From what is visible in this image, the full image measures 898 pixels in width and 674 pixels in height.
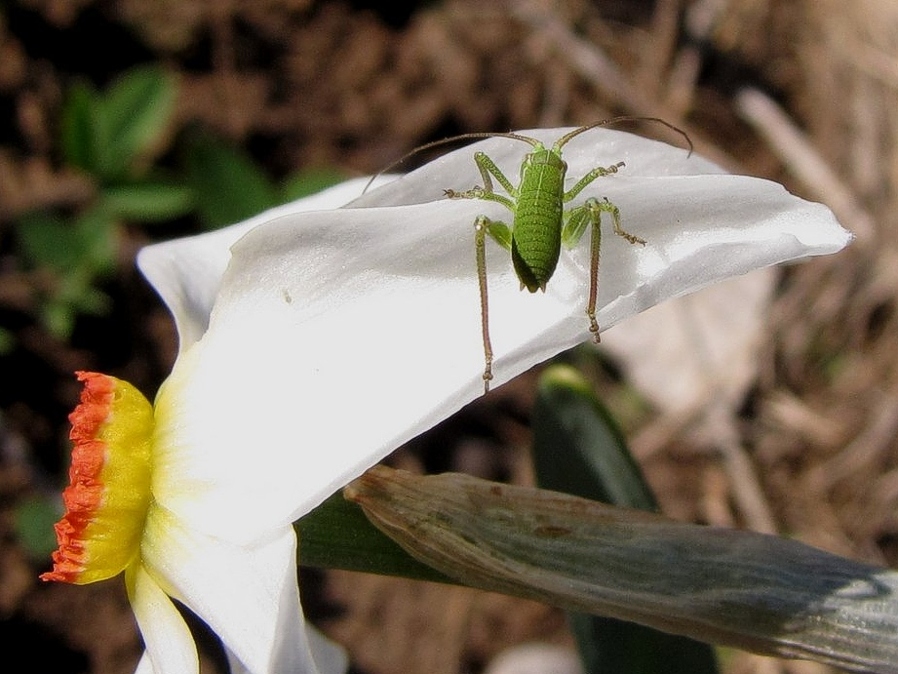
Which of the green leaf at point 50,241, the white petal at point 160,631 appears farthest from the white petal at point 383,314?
the green leaf at point 50,241

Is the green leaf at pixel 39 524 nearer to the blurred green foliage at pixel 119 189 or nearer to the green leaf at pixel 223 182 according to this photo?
the blurred green foliage at pixel 119 189

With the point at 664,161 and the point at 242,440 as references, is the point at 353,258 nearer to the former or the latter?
the point at 242,440

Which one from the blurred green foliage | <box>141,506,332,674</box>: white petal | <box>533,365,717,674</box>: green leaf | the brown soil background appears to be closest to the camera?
<box>141,506,332,674</box>: white petal

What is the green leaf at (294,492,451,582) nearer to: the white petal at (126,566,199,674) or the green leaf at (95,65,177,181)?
the white petal at (126,566,199,674)

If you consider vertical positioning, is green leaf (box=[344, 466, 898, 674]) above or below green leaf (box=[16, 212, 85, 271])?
above

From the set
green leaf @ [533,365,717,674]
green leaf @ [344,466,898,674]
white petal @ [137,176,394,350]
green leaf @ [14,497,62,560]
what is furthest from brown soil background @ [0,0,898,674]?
green leaf @ [344,466,898,674]

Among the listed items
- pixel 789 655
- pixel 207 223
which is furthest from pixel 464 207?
pixel 207 223
